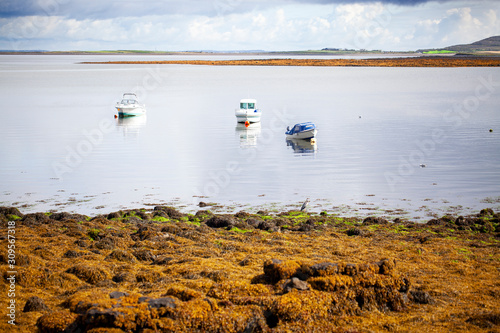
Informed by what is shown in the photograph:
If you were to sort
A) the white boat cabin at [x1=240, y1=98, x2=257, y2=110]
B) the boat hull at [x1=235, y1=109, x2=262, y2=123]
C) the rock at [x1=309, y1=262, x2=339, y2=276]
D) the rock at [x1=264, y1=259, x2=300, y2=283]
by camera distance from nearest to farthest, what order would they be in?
the rock at [x1=309, y1=262, x2=339, y2=276] → the rock at [x1=264, y1=259, x2=300, y2=283] → the boat hull at [x1=235, y1=109, x2=262, y2=123] → the white boat cabin at [x1=240, y1=98, x2=257, y2=110]

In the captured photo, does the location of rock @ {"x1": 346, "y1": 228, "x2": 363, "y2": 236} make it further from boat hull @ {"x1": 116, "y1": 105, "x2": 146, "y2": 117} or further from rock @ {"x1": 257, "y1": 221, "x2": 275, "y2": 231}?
boat hull @ {"x1": 116, "y1": 105, "x2": 146, "y2": 117}

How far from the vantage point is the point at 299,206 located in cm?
2466

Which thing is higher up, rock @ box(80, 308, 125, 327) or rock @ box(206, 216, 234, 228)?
rock @ box(206, 216, 234, 228)

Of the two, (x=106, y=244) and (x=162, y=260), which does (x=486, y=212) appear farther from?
(x=106, y=244)

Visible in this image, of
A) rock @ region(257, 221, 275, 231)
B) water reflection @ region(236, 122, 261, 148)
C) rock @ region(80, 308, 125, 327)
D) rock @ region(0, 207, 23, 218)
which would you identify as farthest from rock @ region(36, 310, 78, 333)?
water reflection @ region(236, 122, 261, 148)

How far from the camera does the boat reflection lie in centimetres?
4092

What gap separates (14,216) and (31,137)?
2697 cm

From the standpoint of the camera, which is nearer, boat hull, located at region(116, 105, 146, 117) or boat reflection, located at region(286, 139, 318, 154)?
boat reflection, located at region(286, 139, 318, 154)

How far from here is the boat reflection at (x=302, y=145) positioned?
4092 cm

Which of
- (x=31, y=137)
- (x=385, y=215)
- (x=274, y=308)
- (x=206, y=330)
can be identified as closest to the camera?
(x=206, y=330)

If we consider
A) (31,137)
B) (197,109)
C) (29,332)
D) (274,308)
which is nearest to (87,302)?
(29,332)

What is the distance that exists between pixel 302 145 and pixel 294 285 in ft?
107

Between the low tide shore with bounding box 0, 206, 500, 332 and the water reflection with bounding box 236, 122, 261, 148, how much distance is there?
943 inches

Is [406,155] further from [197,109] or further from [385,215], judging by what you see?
[197,109]
